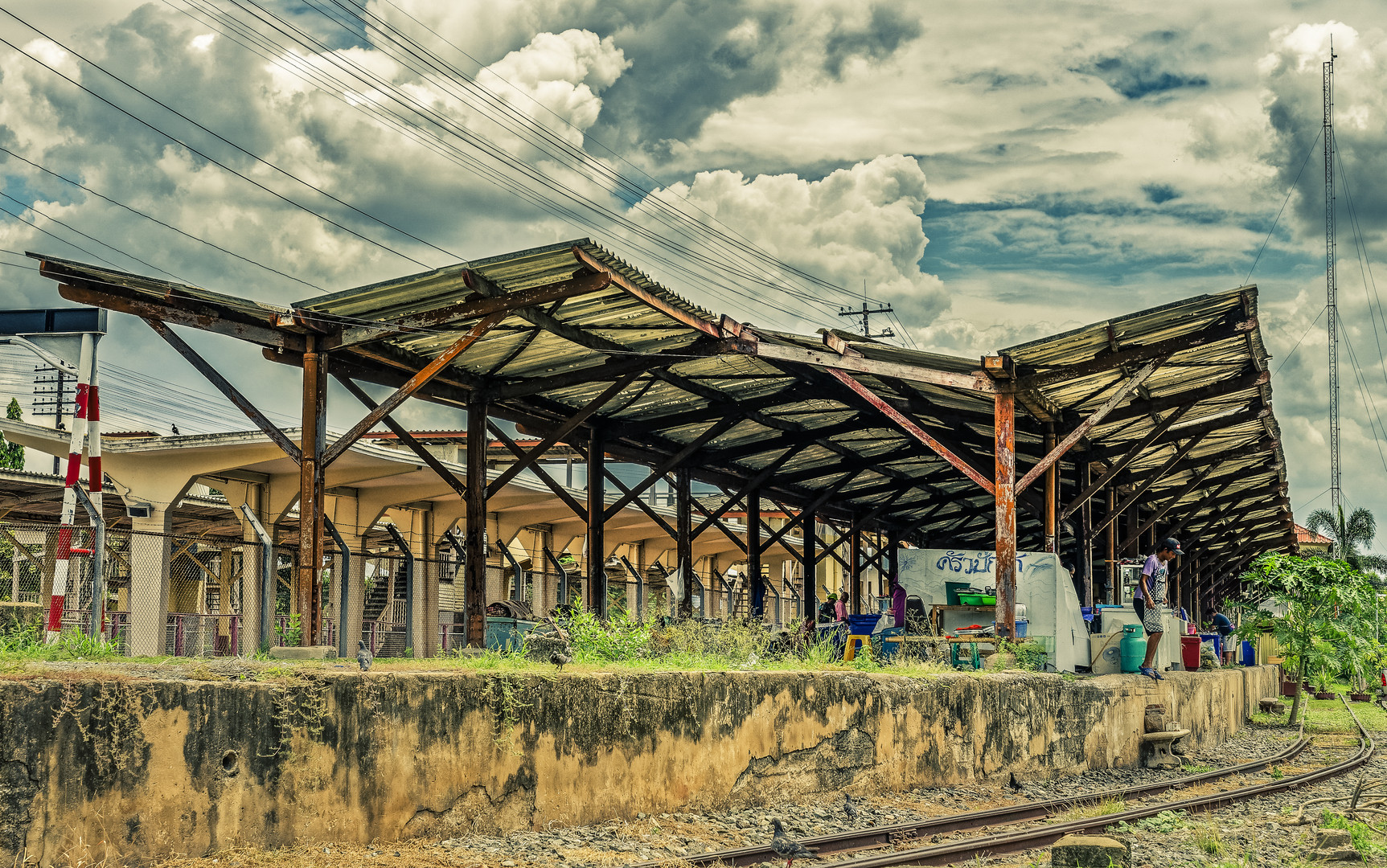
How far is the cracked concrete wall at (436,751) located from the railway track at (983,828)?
3.66 feet

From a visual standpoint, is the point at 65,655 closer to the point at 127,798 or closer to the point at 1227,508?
the point at 127,798

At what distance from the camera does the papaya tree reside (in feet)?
74.0

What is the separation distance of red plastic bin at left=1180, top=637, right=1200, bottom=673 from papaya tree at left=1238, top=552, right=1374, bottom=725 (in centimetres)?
444

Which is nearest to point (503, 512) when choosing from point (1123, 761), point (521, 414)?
point (521, 414)

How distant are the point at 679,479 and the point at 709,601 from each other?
15.5 metres

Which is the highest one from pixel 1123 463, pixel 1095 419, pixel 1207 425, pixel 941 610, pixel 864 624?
pixel 1207 425

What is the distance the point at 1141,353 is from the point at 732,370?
5.91 metres

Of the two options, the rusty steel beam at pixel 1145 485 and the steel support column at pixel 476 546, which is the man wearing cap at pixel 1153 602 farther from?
the steel support column at pixel 476 546

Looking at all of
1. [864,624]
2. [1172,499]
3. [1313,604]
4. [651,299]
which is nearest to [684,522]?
[864,624]

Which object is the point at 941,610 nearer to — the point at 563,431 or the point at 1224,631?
the point at 563,431

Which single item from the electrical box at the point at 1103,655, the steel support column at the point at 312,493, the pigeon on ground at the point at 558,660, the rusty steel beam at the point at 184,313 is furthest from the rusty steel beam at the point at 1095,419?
the rusty steel beam at the point at 184,313

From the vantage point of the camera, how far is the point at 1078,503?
2027 centimetres

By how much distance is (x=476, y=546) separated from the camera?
53.6 ft

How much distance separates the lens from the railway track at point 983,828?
28.3 feet
